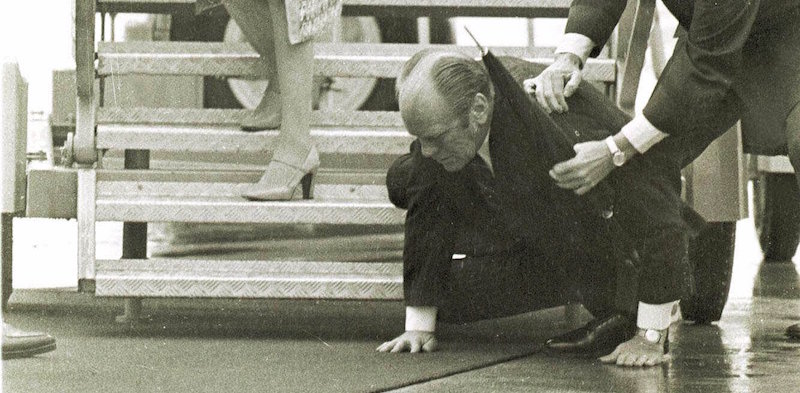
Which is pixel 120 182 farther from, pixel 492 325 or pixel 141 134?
Result: pixel 492 325

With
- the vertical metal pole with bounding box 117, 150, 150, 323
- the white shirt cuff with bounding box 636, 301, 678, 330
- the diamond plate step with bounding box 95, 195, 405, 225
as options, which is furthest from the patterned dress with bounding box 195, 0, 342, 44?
the white shirt cuff with bounding box 636, 301, 678, 330

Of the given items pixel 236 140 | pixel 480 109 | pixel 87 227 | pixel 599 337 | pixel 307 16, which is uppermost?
pixel 307 16

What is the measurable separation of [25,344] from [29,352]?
2 cm

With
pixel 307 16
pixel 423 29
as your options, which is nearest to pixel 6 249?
pixel 307 16

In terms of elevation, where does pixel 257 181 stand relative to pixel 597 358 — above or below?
above

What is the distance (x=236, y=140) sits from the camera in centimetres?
451

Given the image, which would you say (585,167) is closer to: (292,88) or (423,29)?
(292,88)

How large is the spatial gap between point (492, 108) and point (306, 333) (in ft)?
3.38

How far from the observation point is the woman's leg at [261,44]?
445 cm

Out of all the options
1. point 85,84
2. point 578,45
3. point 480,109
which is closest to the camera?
point 480,109

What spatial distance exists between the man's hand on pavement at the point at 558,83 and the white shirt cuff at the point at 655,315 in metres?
0.54

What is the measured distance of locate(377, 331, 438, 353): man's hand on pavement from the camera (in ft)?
13.1

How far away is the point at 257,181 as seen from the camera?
452 centimetres

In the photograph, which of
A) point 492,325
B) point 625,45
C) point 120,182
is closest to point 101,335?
point 120,182
